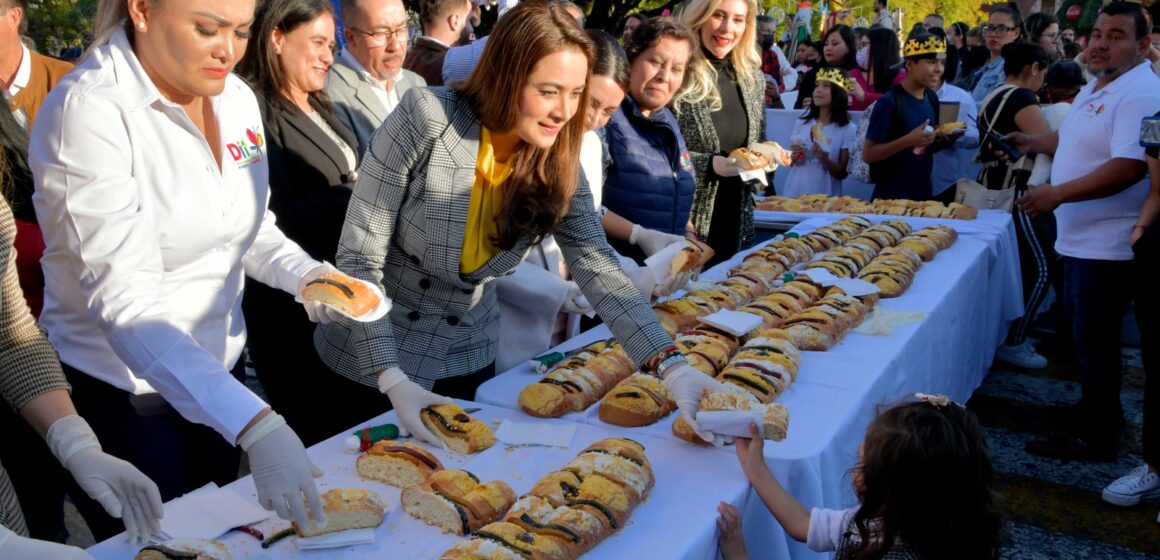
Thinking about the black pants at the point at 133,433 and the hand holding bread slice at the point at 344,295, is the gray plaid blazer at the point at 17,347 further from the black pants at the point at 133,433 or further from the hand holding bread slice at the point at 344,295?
the hand holding bread slice at the point at 344,295

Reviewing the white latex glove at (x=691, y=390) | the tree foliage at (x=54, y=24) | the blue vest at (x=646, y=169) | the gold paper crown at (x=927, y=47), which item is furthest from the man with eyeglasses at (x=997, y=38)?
the tree foliage at (x=54, y=24)

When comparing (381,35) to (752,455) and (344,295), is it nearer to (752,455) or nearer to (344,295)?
(344,295)

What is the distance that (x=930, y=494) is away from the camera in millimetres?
1760

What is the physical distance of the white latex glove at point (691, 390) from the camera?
2023 mm

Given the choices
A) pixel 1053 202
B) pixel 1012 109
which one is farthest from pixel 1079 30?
pixel 1053 202

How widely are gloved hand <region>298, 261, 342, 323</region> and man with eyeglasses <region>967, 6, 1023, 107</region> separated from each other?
721cm

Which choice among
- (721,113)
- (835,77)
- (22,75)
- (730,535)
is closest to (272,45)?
(22,75)

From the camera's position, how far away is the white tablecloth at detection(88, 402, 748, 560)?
166 cm

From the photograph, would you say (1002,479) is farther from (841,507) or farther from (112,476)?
(112,476)

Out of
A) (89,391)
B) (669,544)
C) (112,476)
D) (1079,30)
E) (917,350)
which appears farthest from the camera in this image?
(1079,30)

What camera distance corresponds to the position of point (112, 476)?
156 centimetres

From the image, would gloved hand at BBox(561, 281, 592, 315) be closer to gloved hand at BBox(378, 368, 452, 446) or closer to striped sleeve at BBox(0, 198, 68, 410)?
gloved hand at BBox(378, 368, 452, 446)

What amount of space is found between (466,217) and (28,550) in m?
1.38

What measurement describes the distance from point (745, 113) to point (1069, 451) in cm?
230
